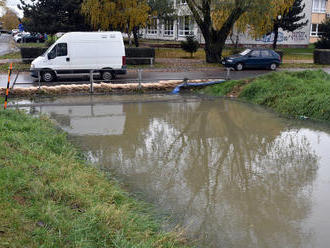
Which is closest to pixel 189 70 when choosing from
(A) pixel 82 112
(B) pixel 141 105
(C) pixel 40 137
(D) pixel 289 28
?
(B) pixel 141 105

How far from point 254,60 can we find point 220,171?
1858cm

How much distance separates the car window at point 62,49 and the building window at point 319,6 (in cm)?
4049

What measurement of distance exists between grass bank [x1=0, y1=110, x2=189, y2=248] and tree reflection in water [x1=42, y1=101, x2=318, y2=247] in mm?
738

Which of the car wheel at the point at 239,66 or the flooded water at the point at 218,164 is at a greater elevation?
the car wheel at the point at 239,66

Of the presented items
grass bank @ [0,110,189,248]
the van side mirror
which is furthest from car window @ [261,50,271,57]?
grass bank @ [0,110,189,248]

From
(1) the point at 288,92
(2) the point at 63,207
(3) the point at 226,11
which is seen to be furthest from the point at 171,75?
(2) the point at 63,207

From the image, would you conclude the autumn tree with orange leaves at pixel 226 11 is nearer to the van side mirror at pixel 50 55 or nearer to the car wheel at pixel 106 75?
the car wheel at pixel 106 75

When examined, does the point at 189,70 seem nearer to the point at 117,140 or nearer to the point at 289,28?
the point at 117,140

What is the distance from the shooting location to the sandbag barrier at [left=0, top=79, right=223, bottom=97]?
16.4 meters

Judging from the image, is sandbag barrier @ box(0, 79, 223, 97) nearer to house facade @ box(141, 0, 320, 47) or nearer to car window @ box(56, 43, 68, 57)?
car window @ box(56, 43, 68, 57)

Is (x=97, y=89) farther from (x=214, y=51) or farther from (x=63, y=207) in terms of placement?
(x=214, y=51)

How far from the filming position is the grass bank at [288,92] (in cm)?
1379

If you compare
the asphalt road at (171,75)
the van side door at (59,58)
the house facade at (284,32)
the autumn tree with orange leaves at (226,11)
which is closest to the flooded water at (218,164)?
the van side door at (59,58)

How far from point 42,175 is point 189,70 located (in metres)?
19.0
